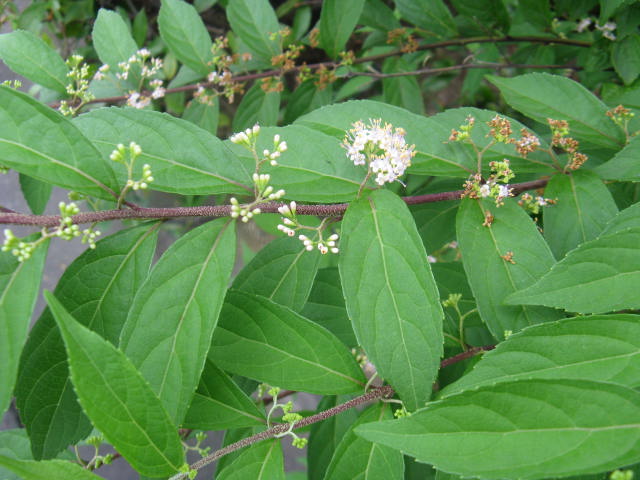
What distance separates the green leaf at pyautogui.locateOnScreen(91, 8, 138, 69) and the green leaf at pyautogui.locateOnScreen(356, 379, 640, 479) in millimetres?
2256

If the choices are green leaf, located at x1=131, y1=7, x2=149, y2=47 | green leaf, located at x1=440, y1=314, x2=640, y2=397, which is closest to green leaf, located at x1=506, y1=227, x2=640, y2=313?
green leaf, located at x1=440, y1=314, x2=640, y2=397

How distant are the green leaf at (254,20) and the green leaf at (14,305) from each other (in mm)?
1855

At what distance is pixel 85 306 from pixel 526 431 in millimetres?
1192

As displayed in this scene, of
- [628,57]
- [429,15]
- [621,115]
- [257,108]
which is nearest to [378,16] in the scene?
[429,15]

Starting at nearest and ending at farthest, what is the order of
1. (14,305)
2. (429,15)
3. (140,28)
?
(14,305)
(429,15)
(140,28)

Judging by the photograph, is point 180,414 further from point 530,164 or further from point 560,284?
point 530,164

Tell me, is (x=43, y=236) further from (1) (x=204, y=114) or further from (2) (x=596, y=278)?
(1) (x=204, y=114)

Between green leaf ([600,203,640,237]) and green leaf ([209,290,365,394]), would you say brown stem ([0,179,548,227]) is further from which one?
green leaf ([600,203,640,237])

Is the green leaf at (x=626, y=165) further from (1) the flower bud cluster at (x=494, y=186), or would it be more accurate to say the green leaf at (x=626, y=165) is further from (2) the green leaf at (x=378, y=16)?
(2) the green leaf at (x=378, y=16)

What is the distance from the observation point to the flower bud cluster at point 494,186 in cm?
153

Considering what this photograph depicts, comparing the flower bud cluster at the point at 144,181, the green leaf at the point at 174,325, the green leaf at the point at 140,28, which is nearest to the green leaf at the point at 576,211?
the green leaf at the point at 174,325

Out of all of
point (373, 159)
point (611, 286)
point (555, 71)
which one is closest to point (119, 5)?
point (555, 71)

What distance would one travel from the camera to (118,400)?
1130 millimetres

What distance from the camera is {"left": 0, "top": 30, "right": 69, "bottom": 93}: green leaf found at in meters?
2.14
